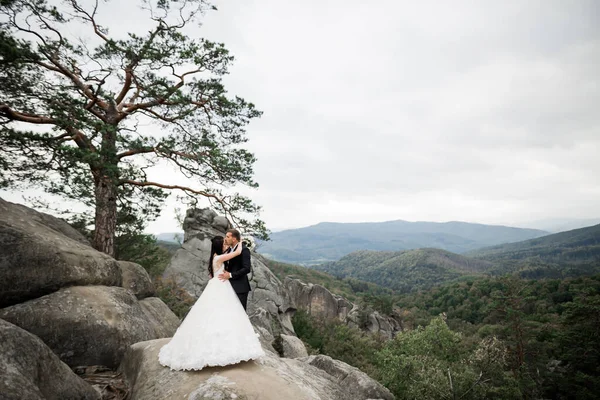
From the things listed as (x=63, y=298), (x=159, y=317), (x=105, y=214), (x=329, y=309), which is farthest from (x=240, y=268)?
(x=329, y=309)

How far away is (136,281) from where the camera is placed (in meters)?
11.9

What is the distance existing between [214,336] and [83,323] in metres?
4.12

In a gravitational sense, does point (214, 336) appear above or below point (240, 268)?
below

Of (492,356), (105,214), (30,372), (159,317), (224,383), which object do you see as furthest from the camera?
(492,356)

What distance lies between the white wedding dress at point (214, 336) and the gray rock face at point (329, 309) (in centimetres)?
6174

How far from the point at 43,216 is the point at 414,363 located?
1027 inches

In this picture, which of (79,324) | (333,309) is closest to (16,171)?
(79,324)

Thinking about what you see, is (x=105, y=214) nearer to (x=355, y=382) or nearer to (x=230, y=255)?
(x=230, y=255)

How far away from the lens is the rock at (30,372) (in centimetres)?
404

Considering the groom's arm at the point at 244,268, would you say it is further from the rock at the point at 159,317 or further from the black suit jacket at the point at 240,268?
the rock at the point at 159,317

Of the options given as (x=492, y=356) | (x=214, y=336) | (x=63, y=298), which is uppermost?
(x=63, y=298)

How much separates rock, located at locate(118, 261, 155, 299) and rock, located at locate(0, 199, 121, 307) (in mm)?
2110

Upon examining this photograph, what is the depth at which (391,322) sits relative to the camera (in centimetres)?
7488

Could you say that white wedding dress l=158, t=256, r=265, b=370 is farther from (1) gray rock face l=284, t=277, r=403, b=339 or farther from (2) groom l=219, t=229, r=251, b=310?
(1) gray rock face l=284, t=277, r=403, b=339
